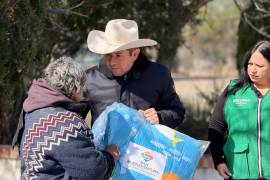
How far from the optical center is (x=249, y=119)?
386cm

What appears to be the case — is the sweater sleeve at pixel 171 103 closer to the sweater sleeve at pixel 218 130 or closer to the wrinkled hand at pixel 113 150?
the sweater sleeve at pixel 218 130

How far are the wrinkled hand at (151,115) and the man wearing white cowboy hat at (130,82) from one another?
0.38ft

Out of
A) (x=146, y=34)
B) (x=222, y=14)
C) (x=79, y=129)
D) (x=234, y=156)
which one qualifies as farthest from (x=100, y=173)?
(x=222, y=14)

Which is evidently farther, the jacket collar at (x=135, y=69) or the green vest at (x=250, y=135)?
the jacket collar at (x=135, y=69)

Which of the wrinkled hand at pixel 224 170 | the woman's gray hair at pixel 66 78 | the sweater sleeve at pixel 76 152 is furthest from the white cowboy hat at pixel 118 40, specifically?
the wrinkled hand at pixel 224 170

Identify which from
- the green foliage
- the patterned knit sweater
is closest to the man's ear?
the patterned knit sweater

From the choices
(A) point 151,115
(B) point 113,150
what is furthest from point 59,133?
(A) point 151,115

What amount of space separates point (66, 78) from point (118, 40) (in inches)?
30.3

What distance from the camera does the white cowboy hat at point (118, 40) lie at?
391 cm

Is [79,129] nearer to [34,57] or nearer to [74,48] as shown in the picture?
[34,57]

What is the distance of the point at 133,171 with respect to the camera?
3.61 metres

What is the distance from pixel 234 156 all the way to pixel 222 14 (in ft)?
117

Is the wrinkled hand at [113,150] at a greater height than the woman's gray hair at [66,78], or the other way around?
the woman's gray hair at [66,78]

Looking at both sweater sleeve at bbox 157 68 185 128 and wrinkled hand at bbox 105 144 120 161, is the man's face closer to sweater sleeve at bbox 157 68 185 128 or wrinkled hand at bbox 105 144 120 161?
sweater sleeve at bbox 157 68 185 128
